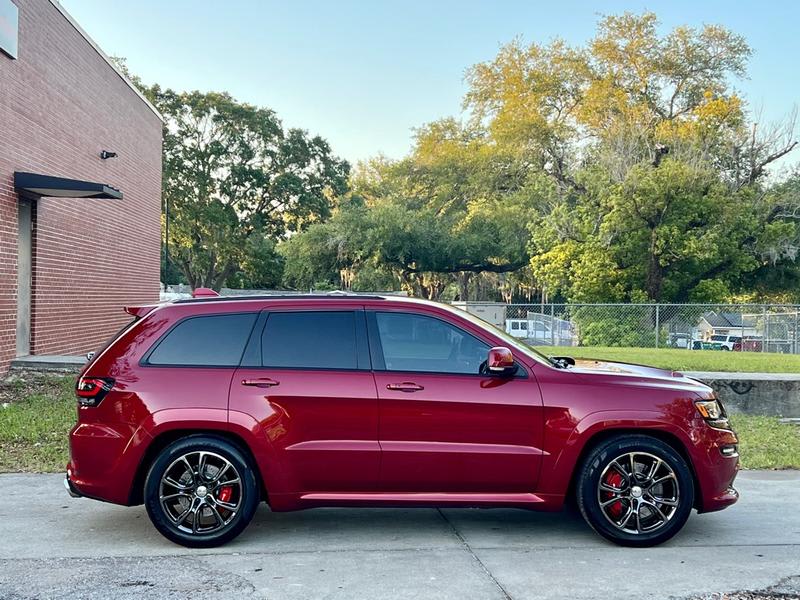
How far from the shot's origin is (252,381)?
5.09 m

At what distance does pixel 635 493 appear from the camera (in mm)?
5074

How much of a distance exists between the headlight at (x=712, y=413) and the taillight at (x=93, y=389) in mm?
4085

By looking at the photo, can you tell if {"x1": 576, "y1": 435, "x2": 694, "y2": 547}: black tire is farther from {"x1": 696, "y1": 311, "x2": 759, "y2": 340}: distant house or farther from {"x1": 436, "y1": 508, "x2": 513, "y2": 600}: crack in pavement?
{"x1": 696, "y1": 311, "x2": 759, "y2": 340}: distant house

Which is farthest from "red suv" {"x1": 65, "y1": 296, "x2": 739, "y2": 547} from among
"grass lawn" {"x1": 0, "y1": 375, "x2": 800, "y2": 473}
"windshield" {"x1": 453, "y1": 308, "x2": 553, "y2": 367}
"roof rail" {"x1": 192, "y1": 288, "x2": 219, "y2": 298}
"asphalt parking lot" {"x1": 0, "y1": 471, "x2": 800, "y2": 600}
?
"grass lawn" {"x1": 0, "y1": 375, "x2": 800, "y2": 473}

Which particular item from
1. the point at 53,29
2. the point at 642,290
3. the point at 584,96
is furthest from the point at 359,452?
the point at 584,96

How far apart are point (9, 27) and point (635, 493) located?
1192 centimetres

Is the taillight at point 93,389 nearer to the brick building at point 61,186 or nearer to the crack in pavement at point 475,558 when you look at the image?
the crack in pavement at point 475,558

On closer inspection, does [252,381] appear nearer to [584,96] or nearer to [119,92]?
[119,92]

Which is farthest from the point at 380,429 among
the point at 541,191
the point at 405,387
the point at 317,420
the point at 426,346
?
the point at 541,191

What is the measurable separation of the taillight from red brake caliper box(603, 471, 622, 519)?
348 cm

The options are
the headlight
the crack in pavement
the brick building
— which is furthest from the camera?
the brick building

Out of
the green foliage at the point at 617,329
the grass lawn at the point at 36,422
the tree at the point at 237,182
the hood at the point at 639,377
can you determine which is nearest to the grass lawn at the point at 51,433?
the grass lawn at the point at 36,422

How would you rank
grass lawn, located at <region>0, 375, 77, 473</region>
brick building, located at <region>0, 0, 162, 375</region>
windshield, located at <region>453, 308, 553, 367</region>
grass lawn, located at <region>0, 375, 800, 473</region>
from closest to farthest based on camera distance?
windshield, located at <region>453, 308, 553, 367</region> < grass lawn, located at <region>0, 375, 77, 473</region> < grass lawn, located at <region>0, 375, 800, 473</region> < brick building, located at <region>0, 0, 162, 375</region>

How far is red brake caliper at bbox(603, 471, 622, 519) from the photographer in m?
5.09
